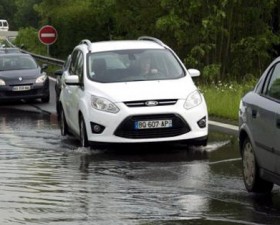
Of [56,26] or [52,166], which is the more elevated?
[52,166]

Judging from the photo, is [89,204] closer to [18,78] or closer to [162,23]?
[18,78]

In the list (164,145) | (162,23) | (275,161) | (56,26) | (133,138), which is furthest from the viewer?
(56,26)

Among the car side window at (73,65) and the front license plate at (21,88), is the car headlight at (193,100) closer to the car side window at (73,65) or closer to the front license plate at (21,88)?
the car side window at (73,65)

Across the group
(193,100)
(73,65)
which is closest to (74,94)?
(73,65)

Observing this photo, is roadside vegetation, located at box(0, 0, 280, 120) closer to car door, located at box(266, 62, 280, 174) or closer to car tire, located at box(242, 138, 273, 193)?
car tire, located at box(242, 138, 273, 193)

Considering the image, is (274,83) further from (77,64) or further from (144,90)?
(77,64)

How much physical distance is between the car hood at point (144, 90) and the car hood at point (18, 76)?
9798 mm

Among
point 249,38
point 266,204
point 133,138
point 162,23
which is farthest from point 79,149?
point 249,38

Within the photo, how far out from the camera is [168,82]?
12.3 metres

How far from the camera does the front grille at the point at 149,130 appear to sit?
37.9ft

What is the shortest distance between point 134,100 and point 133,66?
139 centimetres

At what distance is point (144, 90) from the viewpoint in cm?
1185

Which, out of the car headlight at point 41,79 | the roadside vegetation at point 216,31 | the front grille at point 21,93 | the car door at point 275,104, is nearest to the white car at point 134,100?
the car door at point 275,104

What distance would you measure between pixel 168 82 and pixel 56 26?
36.0 metres
